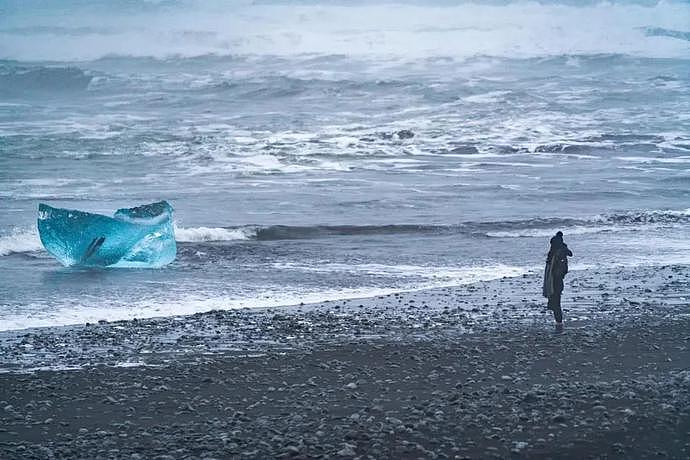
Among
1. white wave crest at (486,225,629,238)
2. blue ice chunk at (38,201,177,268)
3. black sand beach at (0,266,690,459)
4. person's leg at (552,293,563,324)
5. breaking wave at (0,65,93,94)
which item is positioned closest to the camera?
black sand beach at (0,266,690,459)

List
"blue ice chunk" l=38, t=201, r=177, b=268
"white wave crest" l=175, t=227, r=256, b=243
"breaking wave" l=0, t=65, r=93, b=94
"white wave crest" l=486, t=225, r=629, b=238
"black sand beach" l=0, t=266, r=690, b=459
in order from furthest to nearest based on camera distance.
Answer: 1. "breaking wave" l=0, t=65, r=93, b=94
2. "white wave crest" l=486, t=225, r=629, b=238
3. "white wave crest" l=175, t=227, r=256, b=243
4. "blue ice chunk" l=38, t=201, r=177, b=268
5. "black sand beach" l=0, t=266, r=690, b=459

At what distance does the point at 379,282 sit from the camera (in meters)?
14.5

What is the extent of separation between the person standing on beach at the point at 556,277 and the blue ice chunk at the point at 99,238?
22.8 feet

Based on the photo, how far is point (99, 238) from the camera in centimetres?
1547

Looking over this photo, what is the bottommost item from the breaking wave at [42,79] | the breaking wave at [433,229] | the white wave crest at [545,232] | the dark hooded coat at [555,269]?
the white wave crest at [545,232]

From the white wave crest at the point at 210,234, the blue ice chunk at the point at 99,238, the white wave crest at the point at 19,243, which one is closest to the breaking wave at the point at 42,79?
the white wave crest at the point at 210,234

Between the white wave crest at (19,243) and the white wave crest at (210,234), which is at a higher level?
the white wave crest at (19,243)

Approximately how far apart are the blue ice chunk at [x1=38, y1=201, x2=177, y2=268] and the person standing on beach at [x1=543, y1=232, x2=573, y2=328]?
22.8 ft

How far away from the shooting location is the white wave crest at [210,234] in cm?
1858

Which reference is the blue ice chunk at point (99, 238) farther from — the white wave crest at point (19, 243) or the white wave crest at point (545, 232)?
the white wave crest at point (545, 232)

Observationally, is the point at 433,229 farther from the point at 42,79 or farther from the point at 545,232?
the point at 42,79

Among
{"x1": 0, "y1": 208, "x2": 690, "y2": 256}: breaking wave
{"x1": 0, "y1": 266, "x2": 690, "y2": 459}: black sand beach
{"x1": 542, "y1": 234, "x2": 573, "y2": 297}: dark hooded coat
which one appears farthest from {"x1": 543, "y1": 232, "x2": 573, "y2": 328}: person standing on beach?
{"x1": 0, "y1": 208, "x2": 690, "y2": 256}: breaking wave

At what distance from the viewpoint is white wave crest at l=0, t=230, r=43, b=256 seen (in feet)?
55.3

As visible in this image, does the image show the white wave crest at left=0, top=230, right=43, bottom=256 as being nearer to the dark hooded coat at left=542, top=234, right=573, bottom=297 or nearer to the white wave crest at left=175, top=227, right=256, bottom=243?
the white wave crest at left=175, top=227, right=256, bottom=243
